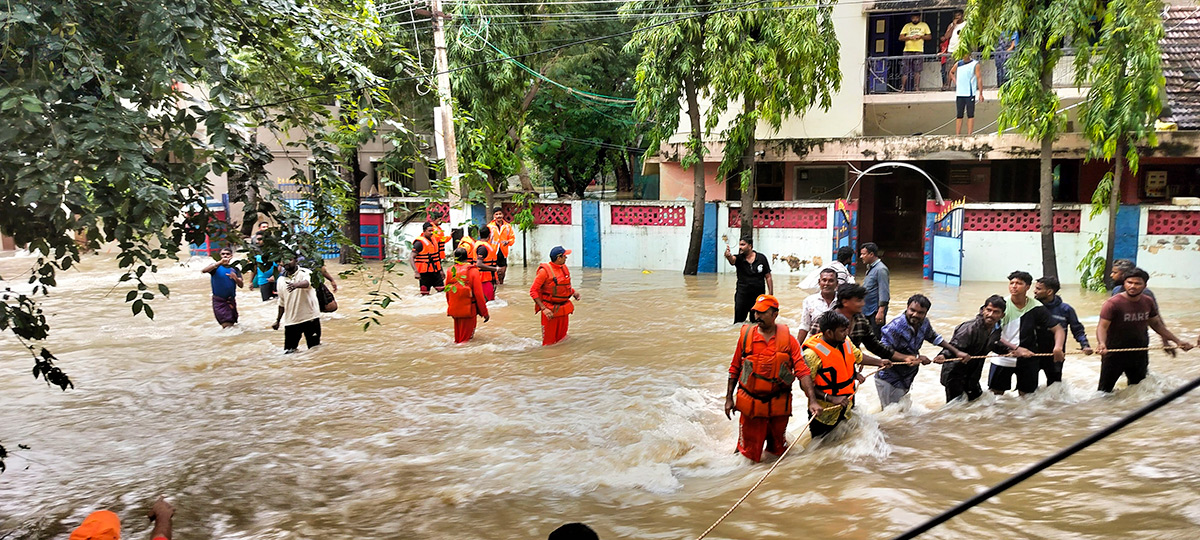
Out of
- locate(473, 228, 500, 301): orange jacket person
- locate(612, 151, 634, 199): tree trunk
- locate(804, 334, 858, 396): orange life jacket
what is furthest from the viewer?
locate(612, 151, 634, 199): tree trunk

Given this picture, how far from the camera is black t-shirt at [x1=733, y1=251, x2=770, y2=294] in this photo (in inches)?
419

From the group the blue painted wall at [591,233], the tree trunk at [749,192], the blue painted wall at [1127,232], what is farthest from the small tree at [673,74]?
the blue painted wall at [1127,232]

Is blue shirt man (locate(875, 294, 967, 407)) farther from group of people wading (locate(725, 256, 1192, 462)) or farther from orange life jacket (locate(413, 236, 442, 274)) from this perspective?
orange life jacket (locate(413, 236, 442, 274))

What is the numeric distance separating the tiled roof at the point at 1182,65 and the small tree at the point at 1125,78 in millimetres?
3075

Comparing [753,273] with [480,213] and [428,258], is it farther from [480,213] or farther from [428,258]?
[480,213]

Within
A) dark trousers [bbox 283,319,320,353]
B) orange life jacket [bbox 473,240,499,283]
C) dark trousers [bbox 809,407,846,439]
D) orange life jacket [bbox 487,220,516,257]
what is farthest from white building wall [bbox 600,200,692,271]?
dark trousers [bbox 809,407,846,439]

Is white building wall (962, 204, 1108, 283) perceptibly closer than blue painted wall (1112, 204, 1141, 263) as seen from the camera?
No

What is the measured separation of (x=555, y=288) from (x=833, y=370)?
16.7ft

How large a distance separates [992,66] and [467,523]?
17.8 metres

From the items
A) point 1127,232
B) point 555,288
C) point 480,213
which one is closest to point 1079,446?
point 555,288

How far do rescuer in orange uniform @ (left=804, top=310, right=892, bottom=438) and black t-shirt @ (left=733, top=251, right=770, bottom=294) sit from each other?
4.63 metres

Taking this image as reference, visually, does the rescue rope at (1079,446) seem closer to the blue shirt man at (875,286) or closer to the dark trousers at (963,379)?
the dark trousers at (963,379)

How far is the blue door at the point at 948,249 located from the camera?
1564 centimetres

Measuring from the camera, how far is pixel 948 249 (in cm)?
1588
